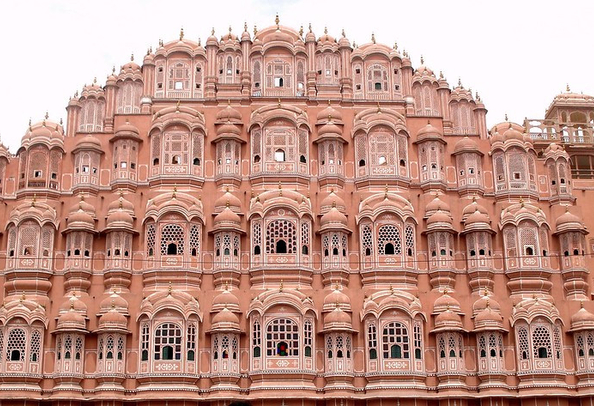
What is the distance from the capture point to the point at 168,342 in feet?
147

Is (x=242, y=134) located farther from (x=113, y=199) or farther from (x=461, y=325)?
(x=461, y=325)

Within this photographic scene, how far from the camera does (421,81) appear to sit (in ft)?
178

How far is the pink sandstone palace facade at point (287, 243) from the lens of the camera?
44.6m

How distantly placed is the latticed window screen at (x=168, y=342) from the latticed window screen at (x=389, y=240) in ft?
37.8

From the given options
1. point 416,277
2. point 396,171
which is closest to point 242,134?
point 396,171

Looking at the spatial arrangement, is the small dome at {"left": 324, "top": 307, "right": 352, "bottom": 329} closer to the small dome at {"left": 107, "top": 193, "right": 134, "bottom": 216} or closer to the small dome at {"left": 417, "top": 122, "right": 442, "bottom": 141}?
the small dome at {"left": 417, "top": 122, "right": 442, "bottom": 141}

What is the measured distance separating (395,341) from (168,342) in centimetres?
1146

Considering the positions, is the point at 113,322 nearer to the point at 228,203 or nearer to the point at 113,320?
the point at 113,320

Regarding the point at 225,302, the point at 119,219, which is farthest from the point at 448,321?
the point at 119,219

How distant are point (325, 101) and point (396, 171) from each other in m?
6.03

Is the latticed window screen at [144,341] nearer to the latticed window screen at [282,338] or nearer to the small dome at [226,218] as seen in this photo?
the latticed window screen at [282,338]

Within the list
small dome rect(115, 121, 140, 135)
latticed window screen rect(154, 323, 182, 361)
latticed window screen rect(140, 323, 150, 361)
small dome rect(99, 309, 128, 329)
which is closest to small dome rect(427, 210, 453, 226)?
latticed window screen rect(154, 323, 182, 361)

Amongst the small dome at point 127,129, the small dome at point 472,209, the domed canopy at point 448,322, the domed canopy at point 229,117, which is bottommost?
the domed canopy at point 448,322

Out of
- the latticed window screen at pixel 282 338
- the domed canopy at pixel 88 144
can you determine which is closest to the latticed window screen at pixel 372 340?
the latticed window screen at pixel 282 338
